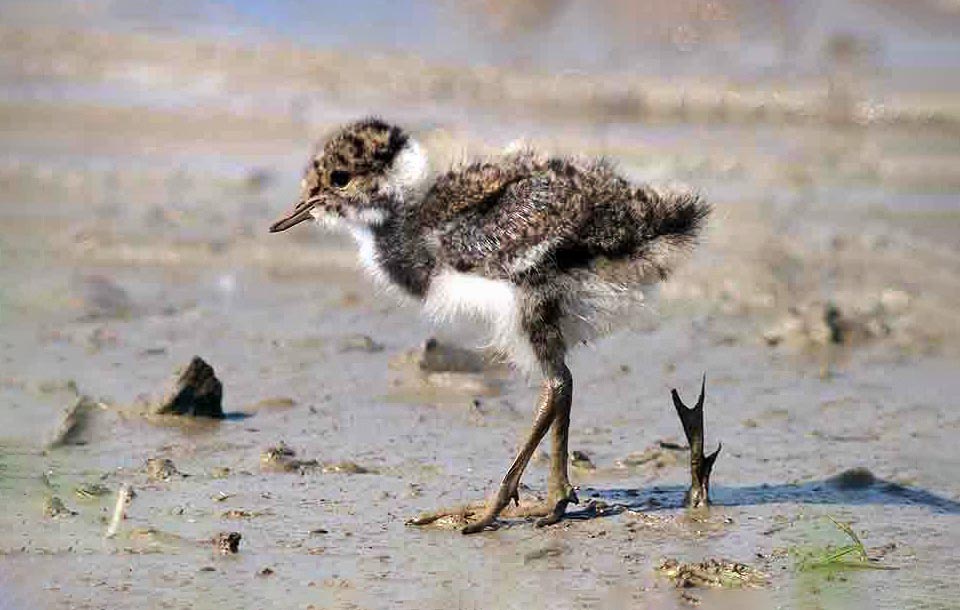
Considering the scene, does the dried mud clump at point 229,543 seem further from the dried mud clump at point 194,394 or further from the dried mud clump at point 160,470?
the dried mud clump at point 194,394

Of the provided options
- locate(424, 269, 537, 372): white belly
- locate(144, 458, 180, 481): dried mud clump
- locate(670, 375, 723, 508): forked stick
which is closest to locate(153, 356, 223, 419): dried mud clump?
locate(144, 458, 180, 481): dried mud clump

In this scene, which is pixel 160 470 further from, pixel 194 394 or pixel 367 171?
pixel 367 171

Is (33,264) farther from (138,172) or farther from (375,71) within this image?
(375,71)

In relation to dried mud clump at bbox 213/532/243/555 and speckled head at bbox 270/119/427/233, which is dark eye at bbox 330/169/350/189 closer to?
speckled head at bbox 270/119/427/233

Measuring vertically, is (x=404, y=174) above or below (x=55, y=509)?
above

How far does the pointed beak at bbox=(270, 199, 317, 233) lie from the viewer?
5180mm

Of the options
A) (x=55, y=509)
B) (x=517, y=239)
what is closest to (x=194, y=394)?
(x=55, y=509)

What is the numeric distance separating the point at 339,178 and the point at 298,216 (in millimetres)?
205

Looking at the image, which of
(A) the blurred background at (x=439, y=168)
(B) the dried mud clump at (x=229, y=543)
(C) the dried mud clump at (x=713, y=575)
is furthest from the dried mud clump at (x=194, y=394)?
(C) the dried mud clump at (x=713, y=575)

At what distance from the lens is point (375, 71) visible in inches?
464

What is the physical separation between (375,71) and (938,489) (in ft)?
23.9

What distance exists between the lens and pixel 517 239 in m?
4.77

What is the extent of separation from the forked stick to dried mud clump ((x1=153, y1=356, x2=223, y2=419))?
171 centimetres

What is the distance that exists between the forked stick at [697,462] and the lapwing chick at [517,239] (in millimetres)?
343
